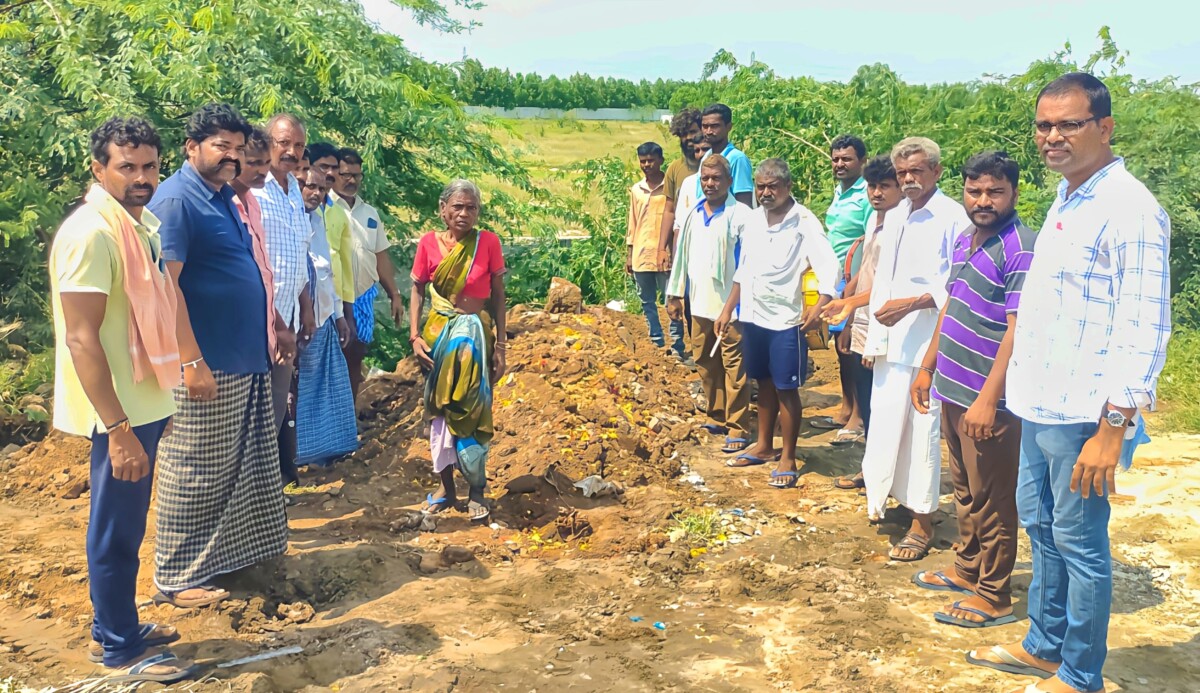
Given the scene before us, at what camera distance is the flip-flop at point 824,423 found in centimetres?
707

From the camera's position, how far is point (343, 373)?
239 inches

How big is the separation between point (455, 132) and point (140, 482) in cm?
571

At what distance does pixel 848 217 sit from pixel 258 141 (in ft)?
12.4

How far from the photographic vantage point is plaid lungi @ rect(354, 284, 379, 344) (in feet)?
21.0

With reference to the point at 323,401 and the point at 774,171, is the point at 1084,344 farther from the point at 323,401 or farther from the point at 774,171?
the point at 323,401

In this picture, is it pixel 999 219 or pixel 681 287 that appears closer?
pixel 999 219

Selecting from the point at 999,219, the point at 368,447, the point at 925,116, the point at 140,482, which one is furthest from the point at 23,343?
the point at 925,116

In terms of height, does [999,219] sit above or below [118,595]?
above

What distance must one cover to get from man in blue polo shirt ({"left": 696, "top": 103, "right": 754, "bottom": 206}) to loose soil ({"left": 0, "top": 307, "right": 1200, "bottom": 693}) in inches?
69.9

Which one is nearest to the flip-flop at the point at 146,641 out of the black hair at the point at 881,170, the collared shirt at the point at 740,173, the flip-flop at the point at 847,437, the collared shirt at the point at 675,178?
the black hair at the point at 881,170

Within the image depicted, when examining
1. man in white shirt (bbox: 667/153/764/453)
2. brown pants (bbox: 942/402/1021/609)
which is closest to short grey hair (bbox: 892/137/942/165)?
brown pants (bbox: 942/402/1021/609)

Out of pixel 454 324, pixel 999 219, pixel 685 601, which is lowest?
pixel 685 601

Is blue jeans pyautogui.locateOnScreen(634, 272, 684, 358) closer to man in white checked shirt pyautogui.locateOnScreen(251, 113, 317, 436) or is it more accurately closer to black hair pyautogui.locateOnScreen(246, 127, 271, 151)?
man in white checked shirt pyautogui.locateOnScreen(251, 113, 317, 436)

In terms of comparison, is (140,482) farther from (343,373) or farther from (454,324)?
(343,373)
